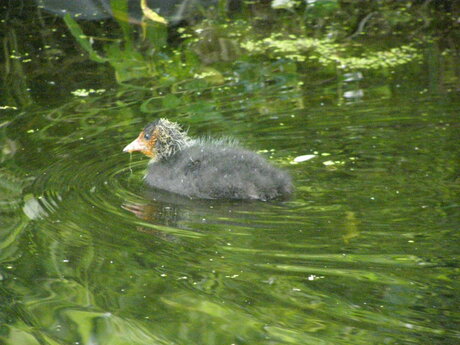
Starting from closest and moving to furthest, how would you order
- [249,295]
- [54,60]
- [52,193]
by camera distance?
[249,295], [52,193], [54,60]

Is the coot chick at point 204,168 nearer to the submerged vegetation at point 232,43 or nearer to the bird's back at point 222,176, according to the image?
the bird's back at point 222,176

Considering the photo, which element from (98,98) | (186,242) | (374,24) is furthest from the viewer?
(374,24)

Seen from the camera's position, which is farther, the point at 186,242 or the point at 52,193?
the point at 52,193

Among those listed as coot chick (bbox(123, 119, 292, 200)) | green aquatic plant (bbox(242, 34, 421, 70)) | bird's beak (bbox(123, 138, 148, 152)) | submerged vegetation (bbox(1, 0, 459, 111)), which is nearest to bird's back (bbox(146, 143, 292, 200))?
coot chick (bbox(123, 119, 292, 200))

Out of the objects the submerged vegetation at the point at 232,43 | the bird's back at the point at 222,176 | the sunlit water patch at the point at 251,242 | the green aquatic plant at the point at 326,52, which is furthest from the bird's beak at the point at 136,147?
the green aquatic plant at the point at 326,52

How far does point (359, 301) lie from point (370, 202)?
4.01 feet

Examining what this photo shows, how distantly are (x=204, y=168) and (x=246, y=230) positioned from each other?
93 centimetres

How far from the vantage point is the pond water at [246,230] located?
13.4 feet

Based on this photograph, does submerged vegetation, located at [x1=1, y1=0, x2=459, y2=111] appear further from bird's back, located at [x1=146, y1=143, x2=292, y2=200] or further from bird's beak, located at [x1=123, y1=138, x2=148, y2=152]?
bird's back, located at [x1=146, y1=143, x2=292, y2=200]

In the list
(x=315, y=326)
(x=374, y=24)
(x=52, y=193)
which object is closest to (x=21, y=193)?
(x=52, y=193)

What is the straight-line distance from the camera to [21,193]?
18.7 ft

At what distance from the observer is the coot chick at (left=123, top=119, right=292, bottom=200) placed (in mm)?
5609

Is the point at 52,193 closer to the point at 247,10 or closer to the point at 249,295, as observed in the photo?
the point at 249,295

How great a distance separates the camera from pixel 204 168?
5.83m
